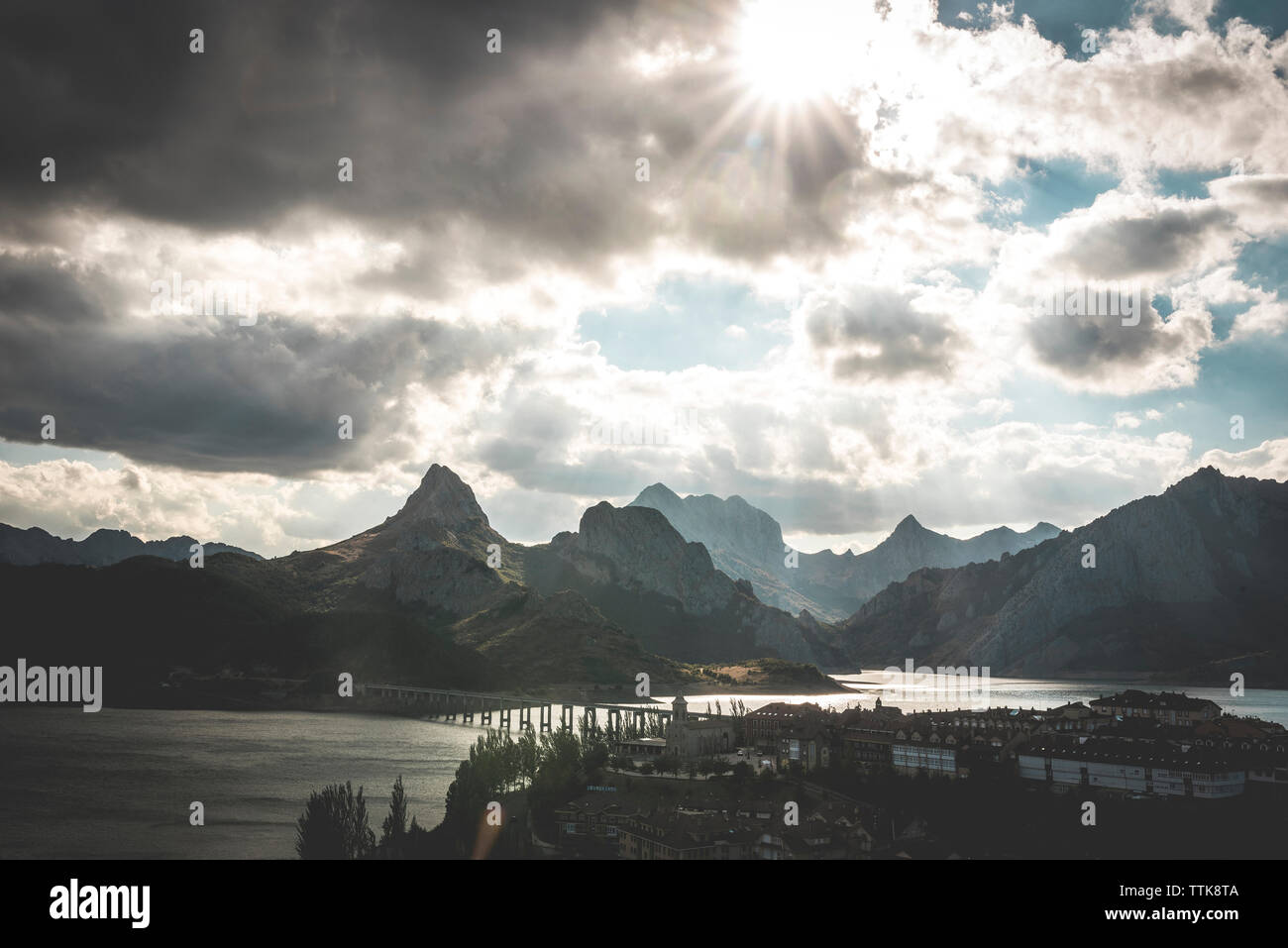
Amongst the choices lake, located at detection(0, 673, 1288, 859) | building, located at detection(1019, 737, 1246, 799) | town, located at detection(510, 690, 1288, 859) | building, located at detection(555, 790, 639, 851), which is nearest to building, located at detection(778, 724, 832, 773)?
town, located at detection(510, 690, 1288, 859)

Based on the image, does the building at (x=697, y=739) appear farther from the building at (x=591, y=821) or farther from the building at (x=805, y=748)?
the building at (x=591, y=821)

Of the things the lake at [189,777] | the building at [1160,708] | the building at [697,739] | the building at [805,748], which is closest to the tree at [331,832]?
the lake at [189,777]

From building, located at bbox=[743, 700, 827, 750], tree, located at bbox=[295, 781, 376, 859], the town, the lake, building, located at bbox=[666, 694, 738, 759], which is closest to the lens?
tree, located at bbox=[295, 781, 376, 859]

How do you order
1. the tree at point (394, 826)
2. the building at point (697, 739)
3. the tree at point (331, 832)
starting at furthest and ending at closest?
the building at point (697, 739)
the tree at point (394, 826)
the tree at point (331, 832)

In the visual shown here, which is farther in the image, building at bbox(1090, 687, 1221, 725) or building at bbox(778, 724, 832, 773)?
building at bbox(1090, 687, 1221, 725)

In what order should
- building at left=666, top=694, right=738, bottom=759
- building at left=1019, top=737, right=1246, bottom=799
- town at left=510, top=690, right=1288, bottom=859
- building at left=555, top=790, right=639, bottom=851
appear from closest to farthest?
town at left=510, top=690, right=1288, bottom=859, building at left=555, top=790, right=639, bottom=851, building at left=1019, top=737, right=1246, bottom=799, building at left=666, top=694, right=738, bottom=759

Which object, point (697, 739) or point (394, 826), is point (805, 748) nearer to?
point (697, 739)

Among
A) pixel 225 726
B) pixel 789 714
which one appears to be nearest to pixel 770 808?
pixel 789 714

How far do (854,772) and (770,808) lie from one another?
17.2 metres

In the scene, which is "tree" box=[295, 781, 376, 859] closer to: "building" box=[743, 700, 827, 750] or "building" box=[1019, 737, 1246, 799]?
"building" box=[743, 700, 827, 750]

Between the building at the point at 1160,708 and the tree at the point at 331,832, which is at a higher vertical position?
the tree at the point at 331,832
